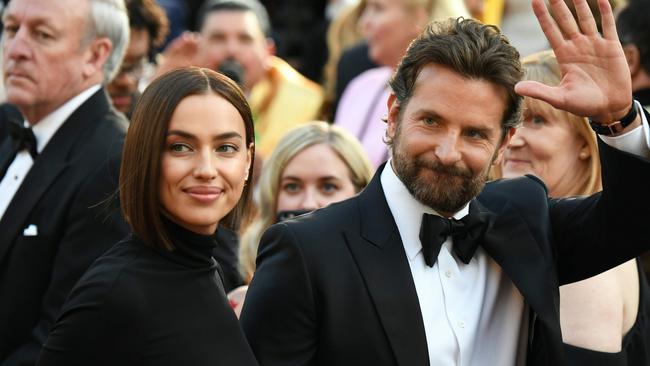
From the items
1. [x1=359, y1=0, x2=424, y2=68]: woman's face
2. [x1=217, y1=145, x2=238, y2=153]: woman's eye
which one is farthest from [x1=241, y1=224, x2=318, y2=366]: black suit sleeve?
[x1=359, y1=0, x2=424, y2=68]: woman's face

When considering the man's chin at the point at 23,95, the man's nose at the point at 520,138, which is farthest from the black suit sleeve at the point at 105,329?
the man's nose at the point at 520,138

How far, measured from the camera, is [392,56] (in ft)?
21.4

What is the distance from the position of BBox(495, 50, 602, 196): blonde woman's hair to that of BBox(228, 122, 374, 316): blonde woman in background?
3.40 ft

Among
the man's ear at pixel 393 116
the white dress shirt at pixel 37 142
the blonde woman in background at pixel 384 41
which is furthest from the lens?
the blonde woman in background at pixel 384 41

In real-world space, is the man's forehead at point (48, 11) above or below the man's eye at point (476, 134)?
above

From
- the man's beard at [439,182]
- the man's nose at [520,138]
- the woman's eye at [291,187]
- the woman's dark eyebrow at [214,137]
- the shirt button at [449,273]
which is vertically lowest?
the woman's eye at [291,187]

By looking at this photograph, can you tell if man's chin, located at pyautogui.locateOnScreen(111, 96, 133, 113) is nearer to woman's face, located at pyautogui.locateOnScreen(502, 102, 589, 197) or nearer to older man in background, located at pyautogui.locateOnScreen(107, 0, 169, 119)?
older man in background, located at pyautogui.locateOnScreen(107, 0, 169, 119)

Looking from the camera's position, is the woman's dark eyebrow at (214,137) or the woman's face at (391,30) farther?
the woman's face at (391,30)

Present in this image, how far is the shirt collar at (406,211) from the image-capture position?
3.33m

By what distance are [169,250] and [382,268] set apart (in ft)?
2.03

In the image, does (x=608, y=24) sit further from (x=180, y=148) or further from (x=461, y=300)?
(x=180, y=148)

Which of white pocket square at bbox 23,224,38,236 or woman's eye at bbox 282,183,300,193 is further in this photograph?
woman's eye at bbox 282,183,300,193

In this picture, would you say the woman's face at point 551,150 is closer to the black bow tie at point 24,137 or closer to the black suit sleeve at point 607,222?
the black suit sleeve at point 607,222

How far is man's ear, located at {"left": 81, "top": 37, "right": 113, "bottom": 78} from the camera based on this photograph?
4.58 m
